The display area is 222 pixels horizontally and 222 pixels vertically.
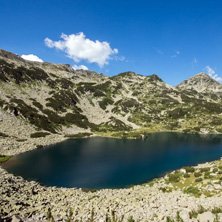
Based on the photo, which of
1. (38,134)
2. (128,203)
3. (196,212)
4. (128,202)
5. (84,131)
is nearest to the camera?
(196,212)

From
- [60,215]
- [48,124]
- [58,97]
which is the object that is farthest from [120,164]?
[58,97]

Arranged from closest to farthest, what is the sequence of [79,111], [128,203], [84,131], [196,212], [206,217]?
[206,217]
[196,212]
[128,203]
[84,131]
[79,111]

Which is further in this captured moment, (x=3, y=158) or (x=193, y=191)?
(x=3, y=158)

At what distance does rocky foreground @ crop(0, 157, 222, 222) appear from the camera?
779 inches

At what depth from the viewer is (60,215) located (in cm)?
2375

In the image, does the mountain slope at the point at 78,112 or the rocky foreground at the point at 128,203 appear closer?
the rocky foreground at the point at 128,203

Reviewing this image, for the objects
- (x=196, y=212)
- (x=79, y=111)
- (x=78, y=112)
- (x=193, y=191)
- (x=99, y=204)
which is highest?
(x=79, y=111)

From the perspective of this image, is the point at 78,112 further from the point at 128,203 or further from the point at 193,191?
the point at 193,191

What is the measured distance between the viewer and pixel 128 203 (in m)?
24.9

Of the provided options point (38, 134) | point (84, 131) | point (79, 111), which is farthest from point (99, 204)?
point (79, 111)

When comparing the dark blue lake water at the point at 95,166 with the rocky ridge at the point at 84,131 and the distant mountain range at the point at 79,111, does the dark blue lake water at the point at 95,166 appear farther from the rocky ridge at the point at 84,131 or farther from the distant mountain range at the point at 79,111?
the distant mountain range at the point at 79,111

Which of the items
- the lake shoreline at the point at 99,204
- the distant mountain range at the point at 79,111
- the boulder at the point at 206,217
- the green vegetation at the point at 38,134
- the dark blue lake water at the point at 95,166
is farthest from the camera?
the distant mountain range at the point at 79,111

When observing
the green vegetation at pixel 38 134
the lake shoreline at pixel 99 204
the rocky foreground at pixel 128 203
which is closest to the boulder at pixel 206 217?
the rocky foreground at pixel 128 203

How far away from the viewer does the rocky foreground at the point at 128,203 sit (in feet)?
64.9
